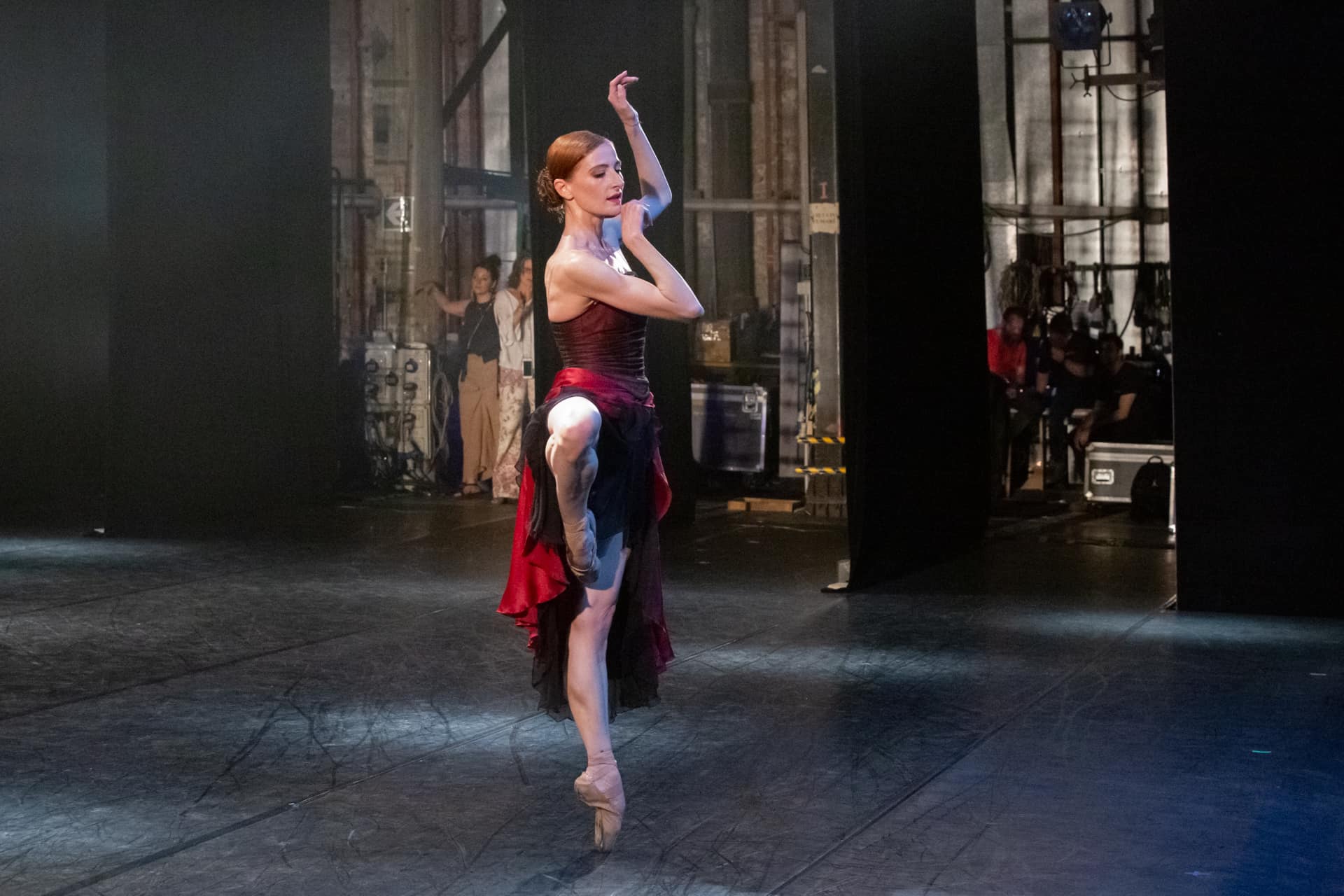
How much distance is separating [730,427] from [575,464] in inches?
369

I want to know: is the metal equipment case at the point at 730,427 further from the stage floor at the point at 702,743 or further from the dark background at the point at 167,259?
the stage floor at the point at 702,743

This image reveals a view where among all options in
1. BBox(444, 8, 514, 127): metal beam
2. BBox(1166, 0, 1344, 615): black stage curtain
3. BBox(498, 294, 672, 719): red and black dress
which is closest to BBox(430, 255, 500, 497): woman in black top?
BBox(1166, 0, 1344, 615): black stage curtain

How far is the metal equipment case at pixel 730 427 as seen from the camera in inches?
516

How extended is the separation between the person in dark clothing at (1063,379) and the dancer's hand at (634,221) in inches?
350

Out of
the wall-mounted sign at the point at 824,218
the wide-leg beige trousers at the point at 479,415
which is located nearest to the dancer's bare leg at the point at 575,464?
the wall-mounted sign at the point at 824,218

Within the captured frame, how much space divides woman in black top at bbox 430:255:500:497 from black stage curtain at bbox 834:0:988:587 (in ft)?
12.1

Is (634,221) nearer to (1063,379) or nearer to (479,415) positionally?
(479,415)

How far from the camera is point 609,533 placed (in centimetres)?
412

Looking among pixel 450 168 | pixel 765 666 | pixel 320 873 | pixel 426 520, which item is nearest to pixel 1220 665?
pixel 765 666

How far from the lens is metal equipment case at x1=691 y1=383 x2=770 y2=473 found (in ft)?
43.0

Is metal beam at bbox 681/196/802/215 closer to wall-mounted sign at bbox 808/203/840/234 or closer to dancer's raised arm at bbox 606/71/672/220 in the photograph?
wall-mounted sign at bbox 808/203/840/234

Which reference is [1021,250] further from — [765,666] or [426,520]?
[765,666]

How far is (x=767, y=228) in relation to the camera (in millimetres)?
19172

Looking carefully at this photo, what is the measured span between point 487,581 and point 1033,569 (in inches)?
107
